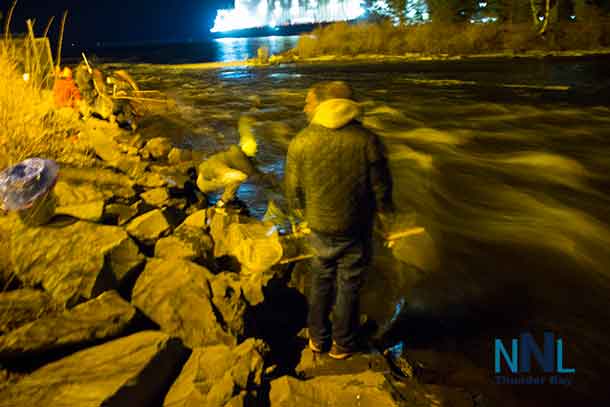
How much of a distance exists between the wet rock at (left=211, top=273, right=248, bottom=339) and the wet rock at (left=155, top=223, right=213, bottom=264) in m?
0.65

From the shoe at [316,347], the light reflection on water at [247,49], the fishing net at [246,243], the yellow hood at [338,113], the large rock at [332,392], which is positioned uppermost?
the light reflection on water at [247,49]

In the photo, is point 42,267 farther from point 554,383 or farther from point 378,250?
point 554,383

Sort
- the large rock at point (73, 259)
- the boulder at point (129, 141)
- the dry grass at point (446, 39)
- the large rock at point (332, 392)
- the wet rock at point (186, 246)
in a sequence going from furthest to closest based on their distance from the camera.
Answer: the dry grass at point (446, 39) < the boulder at point (129, 141) < the wet rock at point (186, 246) < the large rock at point (73, 259) < the large rock at point (332, 392)

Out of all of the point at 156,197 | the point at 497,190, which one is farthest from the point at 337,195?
the point at 497,190

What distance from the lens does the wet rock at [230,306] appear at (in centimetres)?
317

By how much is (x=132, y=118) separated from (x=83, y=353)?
1241cm

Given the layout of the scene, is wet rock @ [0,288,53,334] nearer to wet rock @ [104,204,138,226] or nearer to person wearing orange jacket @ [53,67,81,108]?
wet rock @ [104,204,138,226]

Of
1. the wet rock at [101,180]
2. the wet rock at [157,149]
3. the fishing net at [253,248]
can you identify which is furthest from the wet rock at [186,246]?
the wet rock at [157,149]

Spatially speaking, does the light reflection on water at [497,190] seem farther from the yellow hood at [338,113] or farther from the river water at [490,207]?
the yellow hood at [338,113]

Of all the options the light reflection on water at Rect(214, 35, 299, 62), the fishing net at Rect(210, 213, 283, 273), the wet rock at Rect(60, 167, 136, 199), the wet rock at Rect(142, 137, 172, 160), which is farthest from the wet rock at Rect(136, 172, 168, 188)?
the light reflection on water at Rect(214, 35, 299, 62)

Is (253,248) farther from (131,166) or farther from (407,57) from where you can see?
(407,57)

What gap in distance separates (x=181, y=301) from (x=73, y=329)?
2.52 ft
